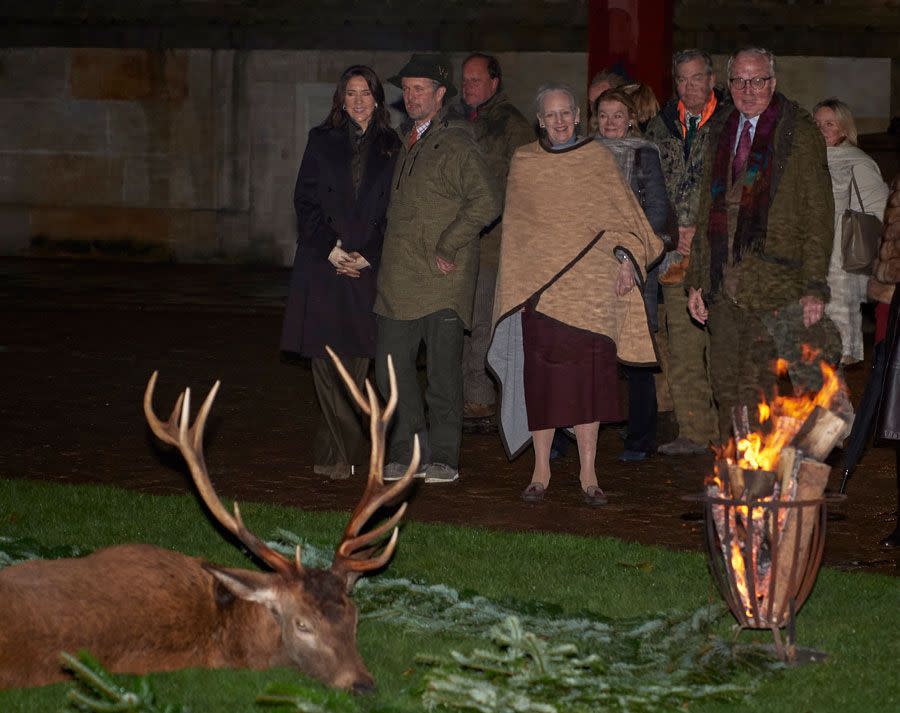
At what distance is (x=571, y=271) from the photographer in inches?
352

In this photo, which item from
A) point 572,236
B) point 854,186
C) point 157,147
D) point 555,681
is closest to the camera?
point 555,681

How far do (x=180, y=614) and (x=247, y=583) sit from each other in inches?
9.5

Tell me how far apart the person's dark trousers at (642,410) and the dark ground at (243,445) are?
139 millimetres

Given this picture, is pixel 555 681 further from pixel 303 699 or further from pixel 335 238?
pixel 335 238

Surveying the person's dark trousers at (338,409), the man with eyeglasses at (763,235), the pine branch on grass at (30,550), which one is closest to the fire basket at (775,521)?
the man with eyeglasses at (763,235)

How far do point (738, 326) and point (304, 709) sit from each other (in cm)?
390

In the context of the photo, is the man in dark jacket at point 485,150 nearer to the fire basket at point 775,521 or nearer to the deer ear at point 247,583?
the fire basket at point 775,521

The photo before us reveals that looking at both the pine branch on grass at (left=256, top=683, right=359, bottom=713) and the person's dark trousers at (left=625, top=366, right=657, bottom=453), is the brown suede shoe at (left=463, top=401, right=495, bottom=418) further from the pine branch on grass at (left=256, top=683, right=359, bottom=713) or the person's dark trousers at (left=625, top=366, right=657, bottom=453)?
the pine branch on grass at (left=256, top=683, right=359, bottom=713)

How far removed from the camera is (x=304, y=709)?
17.2 feet

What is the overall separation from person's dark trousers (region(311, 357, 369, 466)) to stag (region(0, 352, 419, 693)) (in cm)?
364

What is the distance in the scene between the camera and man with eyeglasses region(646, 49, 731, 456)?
9812 mm

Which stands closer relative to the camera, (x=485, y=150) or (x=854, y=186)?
(x=854, y=186)

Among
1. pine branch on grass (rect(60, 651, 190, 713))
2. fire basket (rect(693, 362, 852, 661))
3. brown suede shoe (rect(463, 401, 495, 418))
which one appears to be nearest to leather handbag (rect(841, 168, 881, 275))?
fire basket (rect(693, 362, 852, 661))

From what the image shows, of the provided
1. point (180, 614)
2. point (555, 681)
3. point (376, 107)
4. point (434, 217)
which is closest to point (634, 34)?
point (376, 107)
